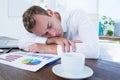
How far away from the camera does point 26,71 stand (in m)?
0.61

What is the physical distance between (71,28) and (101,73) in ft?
1.95

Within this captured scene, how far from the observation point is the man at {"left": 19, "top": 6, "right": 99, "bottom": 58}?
2.92 feet

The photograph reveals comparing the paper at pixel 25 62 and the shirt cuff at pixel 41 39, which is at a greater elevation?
the shirt cuff at pixel 41 39

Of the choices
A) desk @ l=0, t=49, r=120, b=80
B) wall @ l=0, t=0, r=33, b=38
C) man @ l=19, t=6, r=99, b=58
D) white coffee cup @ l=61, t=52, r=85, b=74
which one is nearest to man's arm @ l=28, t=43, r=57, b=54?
man @ l=19, t=6, r=99, b=58

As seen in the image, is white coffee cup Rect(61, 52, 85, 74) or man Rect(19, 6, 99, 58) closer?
white coffee cup Rect(61, 52, 85, 74)

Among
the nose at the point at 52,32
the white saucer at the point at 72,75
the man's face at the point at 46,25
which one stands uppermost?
the man's face at the point at 46,25

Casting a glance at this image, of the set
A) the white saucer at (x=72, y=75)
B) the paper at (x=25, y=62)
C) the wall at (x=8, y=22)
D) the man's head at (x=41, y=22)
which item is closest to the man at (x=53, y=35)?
the man's head at (x=41, y=22)

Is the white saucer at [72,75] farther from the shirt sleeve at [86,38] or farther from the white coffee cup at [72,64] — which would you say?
the shirt sleeve at [86,38]

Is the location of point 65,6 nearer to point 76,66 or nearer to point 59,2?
point 59,2

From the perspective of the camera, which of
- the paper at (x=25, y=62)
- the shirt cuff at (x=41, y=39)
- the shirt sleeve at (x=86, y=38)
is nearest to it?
the paper at (x=25, y=62)

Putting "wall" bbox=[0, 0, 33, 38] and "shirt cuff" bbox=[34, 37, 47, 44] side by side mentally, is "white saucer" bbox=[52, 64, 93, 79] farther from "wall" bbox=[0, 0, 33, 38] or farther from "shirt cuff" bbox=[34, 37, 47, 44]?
"wall" bbox=[0, 0, 33, 38]

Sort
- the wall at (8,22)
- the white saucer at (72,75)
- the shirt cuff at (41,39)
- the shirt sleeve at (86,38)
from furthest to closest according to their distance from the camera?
the wall at (8,22), the shirt cuff at (41,39), the shirt sleeve at (86,38), the white saucer at (72,75)

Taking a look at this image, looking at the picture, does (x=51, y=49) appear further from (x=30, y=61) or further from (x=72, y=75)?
(x=72, y=75)

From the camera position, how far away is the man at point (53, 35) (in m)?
0.89
